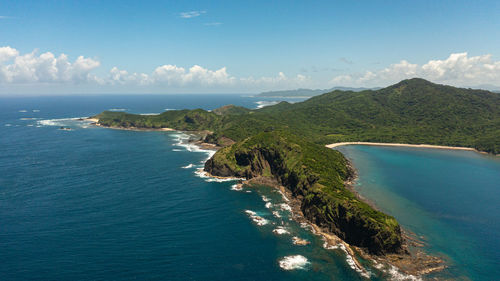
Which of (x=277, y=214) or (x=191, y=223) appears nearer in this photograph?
(x=191, y=223)

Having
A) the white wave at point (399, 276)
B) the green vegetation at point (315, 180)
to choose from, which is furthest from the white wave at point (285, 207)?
the white wave at point (399, 276)

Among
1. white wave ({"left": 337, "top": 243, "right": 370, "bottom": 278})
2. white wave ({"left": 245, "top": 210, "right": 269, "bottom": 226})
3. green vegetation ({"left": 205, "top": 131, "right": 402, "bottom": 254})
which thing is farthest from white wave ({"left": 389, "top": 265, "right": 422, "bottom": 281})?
white wave ({"left": 245, "top": 210, "right": 269, "bottom": 226})

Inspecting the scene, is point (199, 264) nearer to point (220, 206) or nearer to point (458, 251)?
point (220, 206)

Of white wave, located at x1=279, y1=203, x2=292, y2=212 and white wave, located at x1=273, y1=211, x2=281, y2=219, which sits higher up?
white wave, located at x1=279, y1=203, x2=292, y2=212

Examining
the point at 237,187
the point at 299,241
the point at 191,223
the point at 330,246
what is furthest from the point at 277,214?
the point at 237,187

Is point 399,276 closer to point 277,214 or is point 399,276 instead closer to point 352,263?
point 352,263

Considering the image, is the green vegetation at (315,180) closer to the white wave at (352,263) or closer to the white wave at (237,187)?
the white wave at (352,263)

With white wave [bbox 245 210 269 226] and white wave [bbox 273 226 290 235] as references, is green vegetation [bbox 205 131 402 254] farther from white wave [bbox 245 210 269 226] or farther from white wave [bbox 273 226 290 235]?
white wave [bbox 245 210 269 226]
